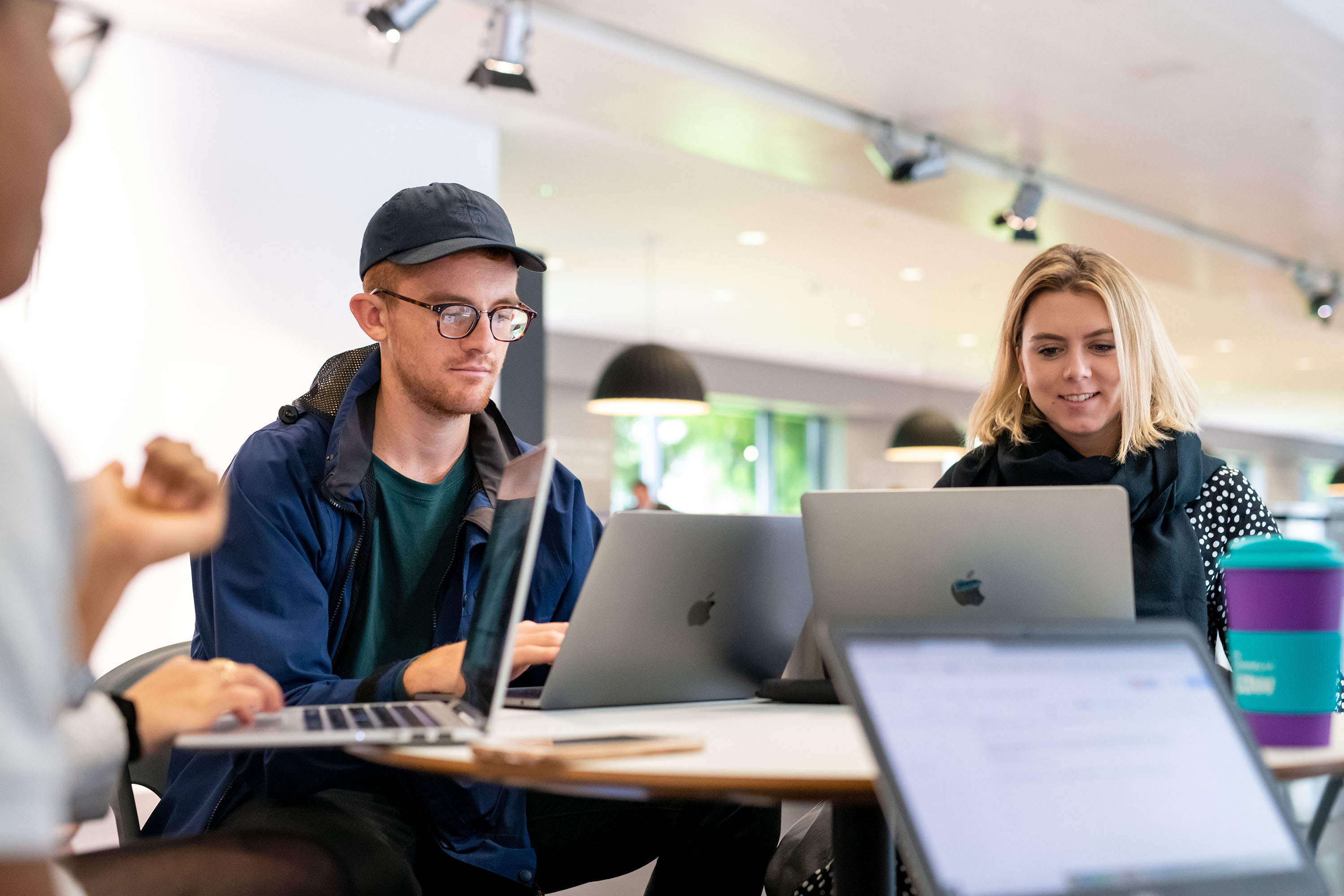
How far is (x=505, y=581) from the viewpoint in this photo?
1.27m

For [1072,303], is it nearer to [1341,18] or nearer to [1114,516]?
[1114,516]

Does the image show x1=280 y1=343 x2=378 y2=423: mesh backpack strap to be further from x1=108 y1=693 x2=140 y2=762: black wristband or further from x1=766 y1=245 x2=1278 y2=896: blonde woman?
x1=766 y1=245 x2=1278 y2=896: blonde woman

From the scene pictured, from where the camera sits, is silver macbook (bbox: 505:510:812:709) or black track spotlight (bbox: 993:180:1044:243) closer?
silver macbook (bbox: 505:510:812:709)

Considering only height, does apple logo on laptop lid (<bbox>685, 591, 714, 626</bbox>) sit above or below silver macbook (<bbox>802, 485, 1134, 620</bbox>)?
below

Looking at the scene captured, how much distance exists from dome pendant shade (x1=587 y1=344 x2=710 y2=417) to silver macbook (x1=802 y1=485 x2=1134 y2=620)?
570cm

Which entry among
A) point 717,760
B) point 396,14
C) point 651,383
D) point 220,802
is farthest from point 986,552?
point 651,383

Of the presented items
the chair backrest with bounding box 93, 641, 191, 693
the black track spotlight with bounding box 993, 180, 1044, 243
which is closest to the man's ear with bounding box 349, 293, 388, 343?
the chair backrest with bounding box 93, 641, 191, 693

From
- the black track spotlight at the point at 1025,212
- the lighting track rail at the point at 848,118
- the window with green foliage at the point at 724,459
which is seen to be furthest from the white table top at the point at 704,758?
the window with green foliage at the point at 724,459

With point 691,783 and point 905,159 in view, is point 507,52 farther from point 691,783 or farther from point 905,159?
point 691,783

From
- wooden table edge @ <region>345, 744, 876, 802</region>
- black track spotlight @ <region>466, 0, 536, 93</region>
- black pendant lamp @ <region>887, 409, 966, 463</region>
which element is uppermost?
black track spotlight @ <region>466, 0, 536, 93</region>

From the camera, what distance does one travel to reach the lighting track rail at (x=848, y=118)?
4.45 meters

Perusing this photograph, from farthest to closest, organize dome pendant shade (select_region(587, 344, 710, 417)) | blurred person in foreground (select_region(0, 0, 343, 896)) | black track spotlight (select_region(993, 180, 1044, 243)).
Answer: dome pendant shade (select_region(587, 344, 710, 417)) < black track spotlight (select_region(993, 180, 1044, 243)) < blurred person in foreground (select_region(0, 0, 343, 896))

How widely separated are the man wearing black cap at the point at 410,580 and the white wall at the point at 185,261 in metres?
2.41

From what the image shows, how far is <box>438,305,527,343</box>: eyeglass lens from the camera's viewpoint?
192 centimetres
